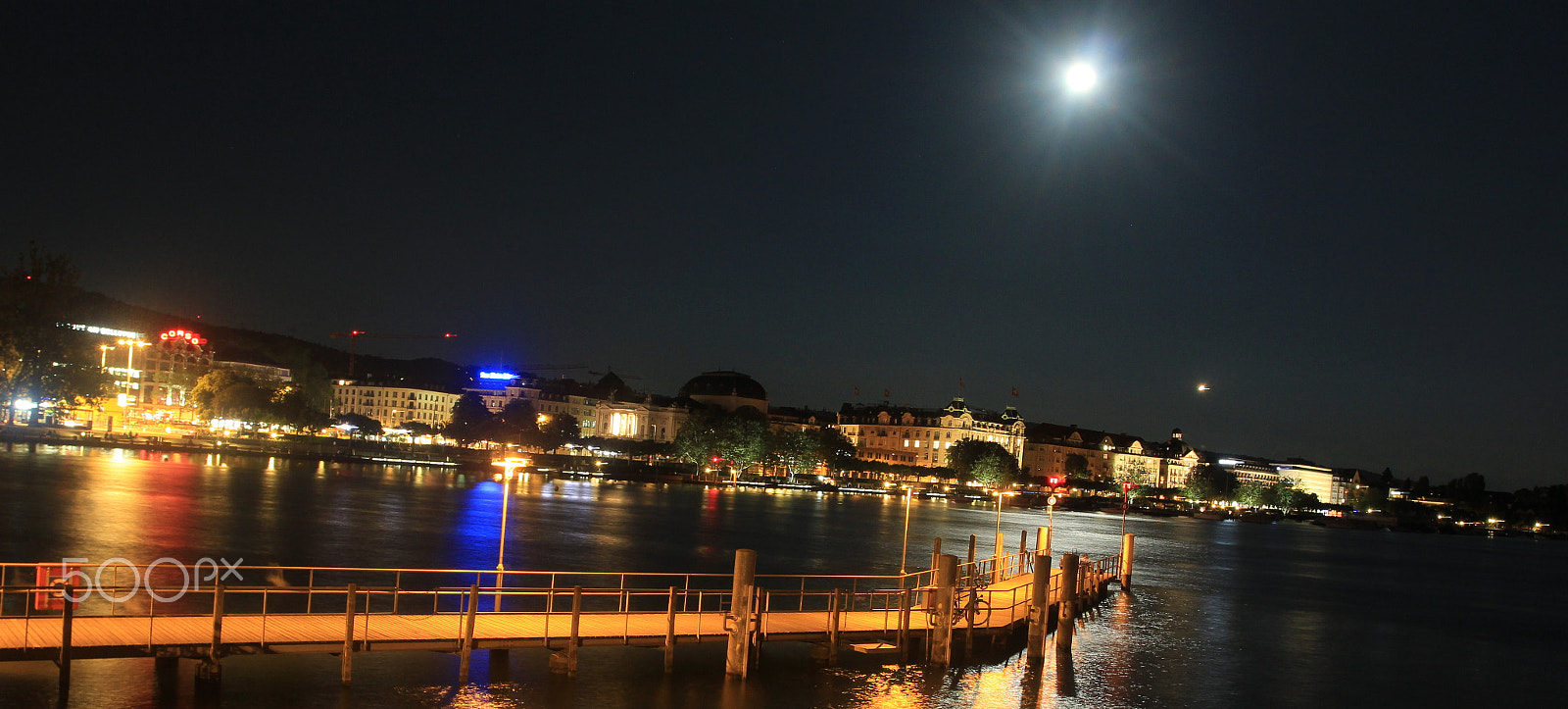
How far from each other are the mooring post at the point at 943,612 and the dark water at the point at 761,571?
59cm

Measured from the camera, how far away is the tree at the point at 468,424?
171500 mm

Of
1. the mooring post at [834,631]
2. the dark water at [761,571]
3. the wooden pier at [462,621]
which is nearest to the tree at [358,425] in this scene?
the dark water at [761,571]

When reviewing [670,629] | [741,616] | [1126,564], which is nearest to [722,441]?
[1126,564]

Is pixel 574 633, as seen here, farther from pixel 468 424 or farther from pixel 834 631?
pixel 468 424

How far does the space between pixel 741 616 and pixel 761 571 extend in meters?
33.0

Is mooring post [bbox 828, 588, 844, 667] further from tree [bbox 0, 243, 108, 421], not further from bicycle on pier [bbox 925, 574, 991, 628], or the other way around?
tree [bbox 0, 243, 108, 421]

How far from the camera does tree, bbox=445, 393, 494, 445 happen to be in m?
172

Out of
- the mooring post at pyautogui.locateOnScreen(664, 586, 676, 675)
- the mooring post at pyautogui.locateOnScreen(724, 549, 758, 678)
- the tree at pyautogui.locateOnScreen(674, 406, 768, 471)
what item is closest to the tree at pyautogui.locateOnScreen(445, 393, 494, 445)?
the tree at pyautogui.locateOnScreen(674, 406, 768, 471)

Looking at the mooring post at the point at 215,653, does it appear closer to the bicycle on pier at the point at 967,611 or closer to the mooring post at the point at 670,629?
the mooring post at the point at 670,629

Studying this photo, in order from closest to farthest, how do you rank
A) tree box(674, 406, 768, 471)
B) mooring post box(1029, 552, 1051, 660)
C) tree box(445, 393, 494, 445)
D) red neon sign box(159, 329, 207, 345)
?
mooring post box(1029, 552, 1051, 660) < tree box(445, 393, 494, 445) < tree box(674, 406, 768, 471) < red neon sign box(159, 329, 207, 345)

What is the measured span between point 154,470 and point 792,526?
1951 inches

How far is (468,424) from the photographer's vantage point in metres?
173

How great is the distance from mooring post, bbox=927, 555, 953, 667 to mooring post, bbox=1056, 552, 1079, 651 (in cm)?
470

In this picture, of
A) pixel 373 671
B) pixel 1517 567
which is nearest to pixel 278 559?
pixel 373 671
